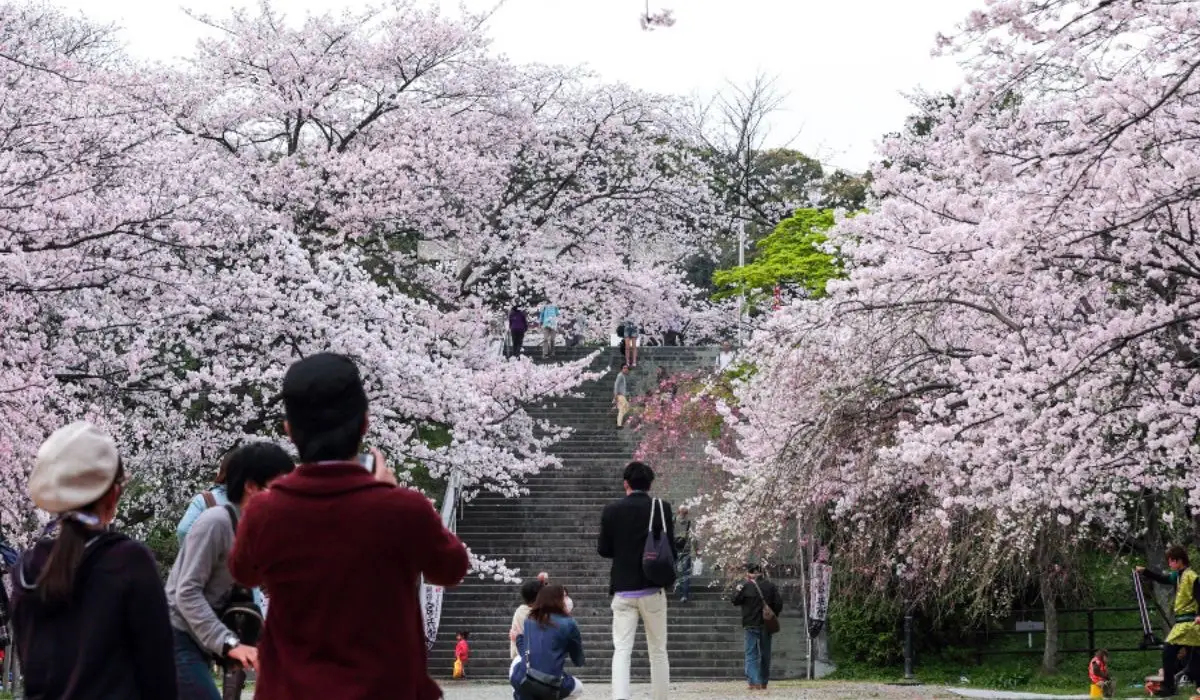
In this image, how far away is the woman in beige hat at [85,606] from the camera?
4.55m

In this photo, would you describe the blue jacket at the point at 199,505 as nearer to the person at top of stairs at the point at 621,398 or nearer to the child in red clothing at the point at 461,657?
the child in red clothing at the point at 461,657

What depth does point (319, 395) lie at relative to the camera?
172 inches

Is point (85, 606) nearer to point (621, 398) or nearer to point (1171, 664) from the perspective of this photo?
point (1171, 664)

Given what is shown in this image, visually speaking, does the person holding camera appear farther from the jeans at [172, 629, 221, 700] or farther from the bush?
the bush

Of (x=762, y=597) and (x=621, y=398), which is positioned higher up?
(x=621, y=398)

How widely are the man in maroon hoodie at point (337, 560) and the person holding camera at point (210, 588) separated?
5.54 feet

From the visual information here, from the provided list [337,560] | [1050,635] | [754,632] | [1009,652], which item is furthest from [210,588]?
[1009,652]

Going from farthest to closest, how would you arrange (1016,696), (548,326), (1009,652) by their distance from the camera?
(548,326) < (1009,652) < (1016,696)

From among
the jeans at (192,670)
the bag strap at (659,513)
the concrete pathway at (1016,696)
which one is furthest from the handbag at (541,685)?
the concrete pathway at (1016,696)

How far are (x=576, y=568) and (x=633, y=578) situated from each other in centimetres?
1679

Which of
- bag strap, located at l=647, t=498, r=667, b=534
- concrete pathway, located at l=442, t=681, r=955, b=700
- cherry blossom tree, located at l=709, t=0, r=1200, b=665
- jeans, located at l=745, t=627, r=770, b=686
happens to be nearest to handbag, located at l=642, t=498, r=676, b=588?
bag strap, located at l=647, t=498, r=667, b=534

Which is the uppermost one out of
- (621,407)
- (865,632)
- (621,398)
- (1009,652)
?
(621,398)

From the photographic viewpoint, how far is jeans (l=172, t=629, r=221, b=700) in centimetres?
613

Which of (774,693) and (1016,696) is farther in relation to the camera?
(1016,696)
